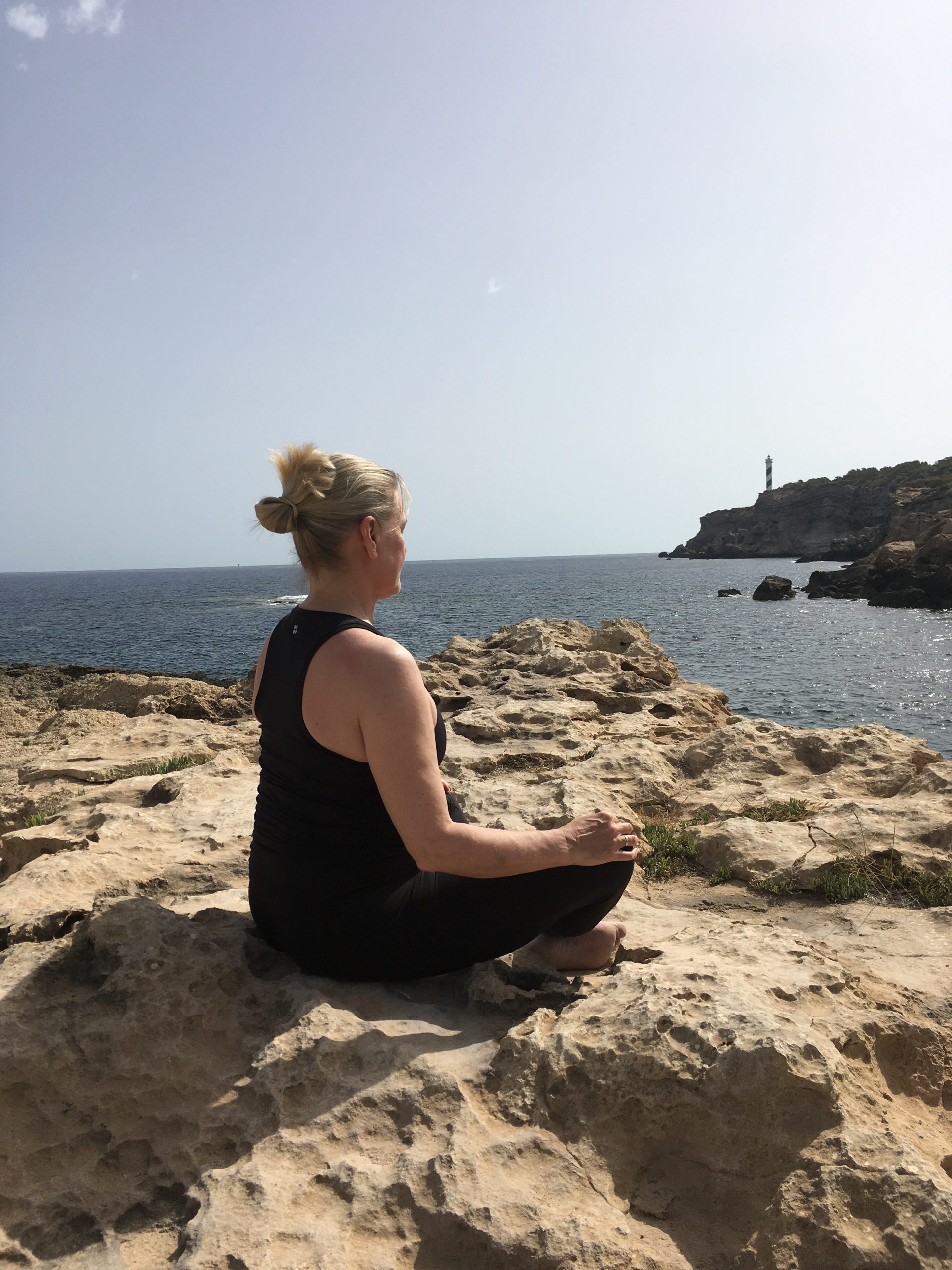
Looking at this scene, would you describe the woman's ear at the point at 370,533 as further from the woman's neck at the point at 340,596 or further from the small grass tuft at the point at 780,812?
the small grass tuft at the point at 780,812

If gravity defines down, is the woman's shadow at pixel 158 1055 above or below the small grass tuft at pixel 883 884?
above

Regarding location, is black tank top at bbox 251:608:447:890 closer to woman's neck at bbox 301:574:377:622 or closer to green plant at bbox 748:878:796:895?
woman's neck at bbox 301:574:377:622

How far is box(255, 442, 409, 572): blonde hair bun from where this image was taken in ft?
9.50

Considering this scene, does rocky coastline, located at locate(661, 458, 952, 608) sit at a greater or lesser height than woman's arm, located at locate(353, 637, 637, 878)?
greater

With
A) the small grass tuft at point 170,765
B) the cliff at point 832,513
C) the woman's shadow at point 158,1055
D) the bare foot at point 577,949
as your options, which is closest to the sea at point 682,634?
the woman's shadow at point 158,1055

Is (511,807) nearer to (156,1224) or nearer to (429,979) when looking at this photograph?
(429,979)

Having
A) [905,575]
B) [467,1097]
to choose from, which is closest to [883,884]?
[467,1097]

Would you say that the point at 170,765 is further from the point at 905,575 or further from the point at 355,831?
the point at 905,575

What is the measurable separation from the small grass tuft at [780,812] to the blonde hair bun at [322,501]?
3753mm

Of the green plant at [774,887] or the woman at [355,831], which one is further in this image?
the green plant at [774,887]

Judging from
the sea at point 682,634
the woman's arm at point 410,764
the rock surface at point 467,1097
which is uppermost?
the woman's arm at point 410,764

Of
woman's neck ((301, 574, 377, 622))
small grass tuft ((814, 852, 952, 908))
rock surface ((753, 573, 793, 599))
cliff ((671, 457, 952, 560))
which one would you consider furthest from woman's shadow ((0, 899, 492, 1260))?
cliff ((671, 457, 952, 560))

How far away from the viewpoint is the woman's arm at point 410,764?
102 inches

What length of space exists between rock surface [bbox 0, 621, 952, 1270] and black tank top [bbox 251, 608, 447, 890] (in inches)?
18.1
